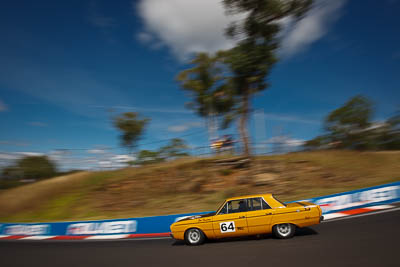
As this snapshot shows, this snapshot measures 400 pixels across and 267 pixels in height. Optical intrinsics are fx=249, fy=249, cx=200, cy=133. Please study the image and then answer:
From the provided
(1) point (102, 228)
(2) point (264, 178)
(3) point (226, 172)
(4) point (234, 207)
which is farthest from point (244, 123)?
(1) point (102, 228)

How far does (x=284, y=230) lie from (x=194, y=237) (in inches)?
111

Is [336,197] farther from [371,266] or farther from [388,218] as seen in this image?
[371,266]

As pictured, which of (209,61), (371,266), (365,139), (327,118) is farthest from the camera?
(327,118)

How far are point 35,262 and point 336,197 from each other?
11049 millimetres

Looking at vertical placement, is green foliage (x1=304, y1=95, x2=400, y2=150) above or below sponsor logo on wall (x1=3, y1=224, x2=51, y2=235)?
above

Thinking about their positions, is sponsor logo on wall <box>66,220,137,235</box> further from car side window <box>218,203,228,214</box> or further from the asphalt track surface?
car side window <box>218,203,228,214</box>

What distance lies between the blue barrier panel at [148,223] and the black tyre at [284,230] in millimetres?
3935

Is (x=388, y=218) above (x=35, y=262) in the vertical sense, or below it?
above

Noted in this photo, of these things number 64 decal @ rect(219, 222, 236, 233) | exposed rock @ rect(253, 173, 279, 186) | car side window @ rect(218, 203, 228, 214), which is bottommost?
number 64 decal @ rect(219, 222, 236, 233)

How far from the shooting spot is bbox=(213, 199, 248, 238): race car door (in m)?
7.58

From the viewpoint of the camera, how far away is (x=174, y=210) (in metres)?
15.6

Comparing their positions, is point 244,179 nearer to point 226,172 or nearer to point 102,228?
point 226,172

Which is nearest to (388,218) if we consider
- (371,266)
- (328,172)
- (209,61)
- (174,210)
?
(371,266)

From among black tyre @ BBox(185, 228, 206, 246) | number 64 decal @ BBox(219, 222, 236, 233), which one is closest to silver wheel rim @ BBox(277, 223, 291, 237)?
number 64 decal @ BBox(219, 222, 236, 233)
